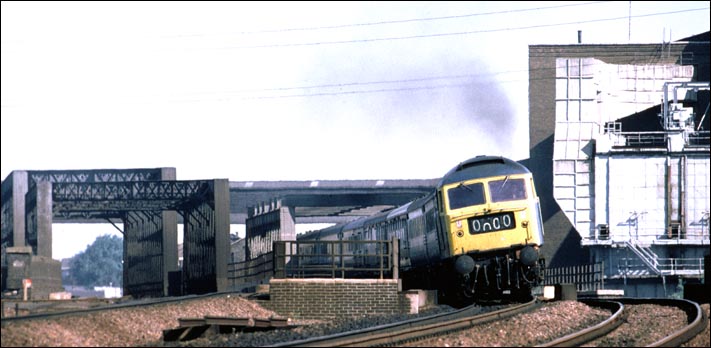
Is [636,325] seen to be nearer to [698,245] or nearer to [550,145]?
[698,245]

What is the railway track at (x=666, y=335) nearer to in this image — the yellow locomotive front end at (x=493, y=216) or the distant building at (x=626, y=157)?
the yellow locomotive front end at (x=493, y=216)

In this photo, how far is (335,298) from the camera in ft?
80.1

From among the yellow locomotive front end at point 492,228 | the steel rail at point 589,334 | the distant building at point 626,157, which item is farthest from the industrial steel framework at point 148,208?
the steel rail at point 589,334

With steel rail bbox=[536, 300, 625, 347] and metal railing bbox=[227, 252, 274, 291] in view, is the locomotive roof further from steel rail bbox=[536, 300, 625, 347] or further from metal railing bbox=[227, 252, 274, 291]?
metal railing bbox=[227, 252, 274, 291]

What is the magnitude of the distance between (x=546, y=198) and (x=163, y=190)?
25.3 meters

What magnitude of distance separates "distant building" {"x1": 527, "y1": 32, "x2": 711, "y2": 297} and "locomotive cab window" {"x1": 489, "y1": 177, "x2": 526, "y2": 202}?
3431 cm

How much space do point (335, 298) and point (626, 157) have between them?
38.8 m

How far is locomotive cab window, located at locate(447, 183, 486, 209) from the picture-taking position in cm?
2473

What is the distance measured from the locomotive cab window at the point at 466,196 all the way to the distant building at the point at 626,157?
34.6 metres

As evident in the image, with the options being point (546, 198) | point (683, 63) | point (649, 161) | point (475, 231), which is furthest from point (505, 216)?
point (683, 63)

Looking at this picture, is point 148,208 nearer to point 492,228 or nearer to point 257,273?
point 257,273

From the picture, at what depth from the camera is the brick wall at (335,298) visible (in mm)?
24375

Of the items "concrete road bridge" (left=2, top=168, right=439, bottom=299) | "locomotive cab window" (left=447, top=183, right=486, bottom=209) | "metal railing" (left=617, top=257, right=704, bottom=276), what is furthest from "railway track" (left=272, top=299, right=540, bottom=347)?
"metal railing" (left=617, top=257, right=704, bottom=276)

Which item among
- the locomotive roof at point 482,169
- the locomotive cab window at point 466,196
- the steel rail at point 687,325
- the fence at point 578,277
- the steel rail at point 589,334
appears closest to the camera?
the steel rail at point 687,325
